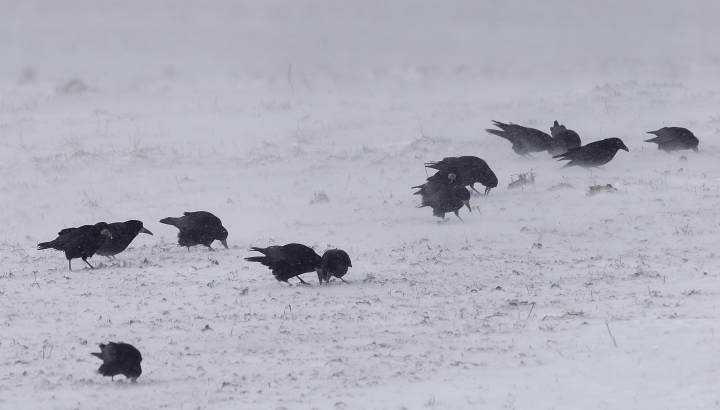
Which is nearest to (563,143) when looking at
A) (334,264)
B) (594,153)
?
(594,153)

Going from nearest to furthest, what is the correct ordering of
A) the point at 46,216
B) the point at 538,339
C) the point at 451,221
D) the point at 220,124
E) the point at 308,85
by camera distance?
the point at 538,339
the point at 451,221
the point at 46,216
the point at 220,124
the point at 308,85

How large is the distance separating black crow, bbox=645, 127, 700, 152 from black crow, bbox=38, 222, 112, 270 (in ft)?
39.9

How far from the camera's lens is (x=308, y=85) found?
91.4ft

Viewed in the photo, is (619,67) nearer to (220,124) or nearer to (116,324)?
(220,124)

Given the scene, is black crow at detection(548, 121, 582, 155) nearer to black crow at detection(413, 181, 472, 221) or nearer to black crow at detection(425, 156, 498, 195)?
black crow at detection(425, 156, 498, 195)

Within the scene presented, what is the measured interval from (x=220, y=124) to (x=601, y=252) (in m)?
14.9

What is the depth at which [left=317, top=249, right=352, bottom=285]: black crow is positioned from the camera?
8.71 meters

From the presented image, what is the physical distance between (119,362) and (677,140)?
45.5 ft

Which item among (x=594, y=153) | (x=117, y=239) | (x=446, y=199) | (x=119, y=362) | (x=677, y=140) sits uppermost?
(x=677, y=140)

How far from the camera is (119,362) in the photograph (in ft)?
18.6

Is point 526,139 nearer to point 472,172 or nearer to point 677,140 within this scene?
point 677,140

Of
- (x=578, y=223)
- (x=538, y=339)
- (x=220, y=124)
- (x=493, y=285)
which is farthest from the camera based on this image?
(x=220, y=124)

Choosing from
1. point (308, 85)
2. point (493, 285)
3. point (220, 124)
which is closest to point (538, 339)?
point (493, 285)

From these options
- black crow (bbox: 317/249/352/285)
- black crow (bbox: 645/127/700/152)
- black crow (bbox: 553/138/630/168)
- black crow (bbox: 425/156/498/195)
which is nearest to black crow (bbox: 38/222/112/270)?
black crow (bbox: 317/249/352/285)
